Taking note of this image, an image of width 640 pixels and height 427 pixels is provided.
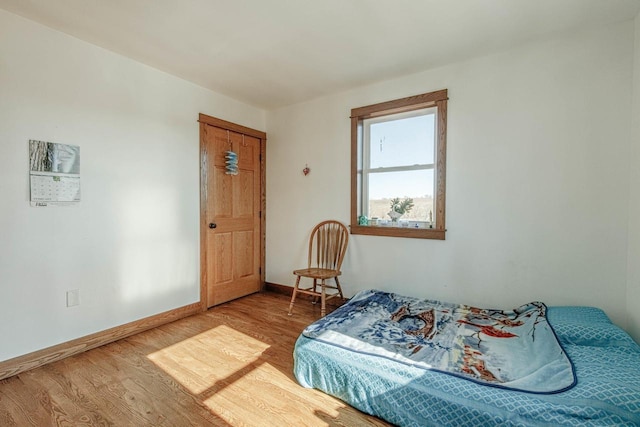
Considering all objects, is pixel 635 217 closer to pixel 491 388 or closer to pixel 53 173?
pixel 491 388

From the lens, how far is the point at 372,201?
325cm

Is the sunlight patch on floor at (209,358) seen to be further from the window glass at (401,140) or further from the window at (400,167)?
the window glass at (401,140)

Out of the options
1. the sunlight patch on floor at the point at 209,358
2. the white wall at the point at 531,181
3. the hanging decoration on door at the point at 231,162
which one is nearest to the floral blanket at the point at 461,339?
the white wall at the point at 531,181

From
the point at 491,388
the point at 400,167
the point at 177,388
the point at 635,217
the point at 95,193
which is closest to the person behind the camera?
the point at 491,388

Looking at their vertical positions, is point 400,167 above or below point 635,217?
above

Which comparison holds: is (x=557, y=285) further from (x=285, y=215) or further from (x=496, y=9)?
(x=285, y=215)

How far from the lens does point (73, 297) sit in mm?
2252

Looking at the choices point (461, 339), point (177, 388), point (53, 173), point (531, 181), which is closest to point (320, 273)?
point (461, 339)

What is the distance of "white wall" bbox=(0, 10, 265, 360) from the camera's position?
199 centimetres

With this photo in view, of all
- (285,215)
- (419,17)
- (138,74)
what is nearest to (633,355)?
(419,17)

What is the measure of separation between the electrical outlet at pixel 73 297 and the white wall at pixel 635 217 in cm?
399

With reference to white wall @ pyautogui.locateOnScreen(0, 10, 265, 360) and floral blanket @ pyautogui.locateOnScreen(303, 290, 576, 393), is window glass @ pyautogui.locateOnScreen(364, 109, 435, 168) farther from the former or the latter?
white wall @ pyautogui.locateOnScreen(0, 10, 265, 360)

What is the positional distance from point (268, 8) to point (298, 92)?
1.41 metres

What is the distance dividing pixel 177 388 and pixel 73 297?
1.20 meters
